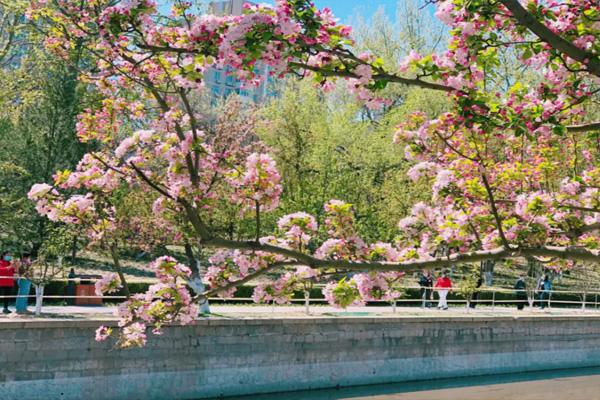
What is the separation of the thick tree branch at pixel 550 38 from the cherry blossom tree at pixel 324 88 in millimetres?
12

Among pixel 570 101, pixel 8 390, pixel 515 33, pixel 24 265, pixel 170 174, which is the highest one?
pixel 515 33

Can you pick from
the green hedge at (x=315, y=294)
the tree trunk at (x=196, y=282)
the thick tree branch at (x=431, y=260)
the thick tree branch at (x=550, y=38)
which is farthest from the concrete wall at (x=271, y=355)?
the thick tree branch at (x=550, y=38)

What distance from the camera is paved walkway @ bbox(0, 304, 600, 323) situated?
1896 cm

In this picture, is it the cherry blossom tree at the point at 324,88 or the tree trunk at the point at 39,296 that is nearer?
the cherry blossom tree at the point at 324,88

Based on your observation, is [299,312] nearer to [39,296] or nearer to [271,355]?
[271,355]

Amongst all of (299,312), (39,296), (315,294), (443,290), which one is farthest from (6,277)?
(443,290)

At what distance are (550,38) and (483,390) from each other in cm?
1857

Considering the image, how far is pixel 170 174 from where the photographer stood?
24.1 feet

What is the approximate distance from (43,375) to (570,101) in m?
Answer: 13.3

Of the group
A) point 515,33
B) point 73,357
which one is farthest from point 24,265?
point 515,33

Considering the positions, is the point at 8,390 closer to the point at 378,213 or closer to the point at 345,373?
the point at 345,373

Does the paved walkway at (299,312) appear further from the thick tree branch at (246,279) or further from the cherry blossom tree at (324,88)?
the thick tree branch at (246,279)

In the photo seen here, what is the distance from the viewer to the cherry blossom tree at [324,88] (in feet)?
21.6

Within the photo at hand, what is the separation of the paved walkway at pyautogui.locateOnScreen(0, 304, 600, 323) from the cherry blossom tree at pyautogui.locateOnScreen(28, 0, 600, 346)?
10813 millimetres
